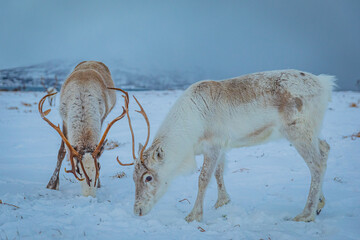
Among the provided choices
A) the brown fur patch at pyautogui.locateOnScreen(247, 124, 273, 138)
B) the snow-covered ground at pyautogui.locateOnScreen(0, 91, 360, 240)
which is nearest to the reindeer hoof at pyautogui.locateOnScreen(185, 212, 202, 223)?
the snow-covered ground at pyautogui.locateOnScreen(0, 91, 360, 240)

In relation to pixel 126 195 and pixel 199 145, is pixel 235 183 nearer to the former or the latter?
pixel 199 145

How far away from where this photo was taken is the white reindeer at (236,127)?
11.9 ft

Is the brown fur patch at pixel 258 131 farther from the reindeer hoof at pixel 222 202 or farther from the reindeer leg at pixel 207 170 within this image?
the reindeer hoof at pixel 222 202

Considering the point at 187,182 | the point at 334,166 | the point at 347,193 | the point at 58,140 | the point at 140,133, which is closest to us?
the point at 347,193

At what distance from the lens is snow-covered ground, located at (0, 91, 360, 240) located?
2.96 m

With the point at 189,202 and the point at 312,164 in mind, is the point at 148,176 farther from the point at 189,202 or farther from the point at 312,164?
the point at 312,164

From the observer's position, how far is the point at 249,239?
294 centimetres

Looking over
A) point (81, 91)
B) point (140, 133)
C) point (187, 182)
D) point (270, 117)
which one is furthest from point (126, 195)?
→ point (140, 133)

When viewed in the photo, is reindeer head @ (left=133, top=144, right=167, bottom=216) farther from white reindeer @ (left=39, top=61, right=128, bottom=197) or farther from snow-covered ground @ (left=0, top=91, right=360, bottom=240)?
white reindeer @ (left=39, top=61, right=128, bottom=197)

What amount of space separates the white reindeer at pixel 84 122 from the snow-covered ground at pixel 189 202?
0.42 m

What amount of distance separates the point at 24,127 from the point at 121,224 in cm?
997

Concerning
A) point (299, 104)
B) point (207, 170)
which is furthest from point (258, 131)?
point (207, 170)

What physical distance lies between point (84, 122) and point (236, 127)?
2.57 metres

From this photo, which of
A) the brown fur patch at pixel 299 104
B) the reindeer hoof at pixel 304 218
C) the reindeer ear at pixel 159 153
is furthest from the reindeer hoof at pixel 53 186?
the brown fur patch at pixel 299 104
